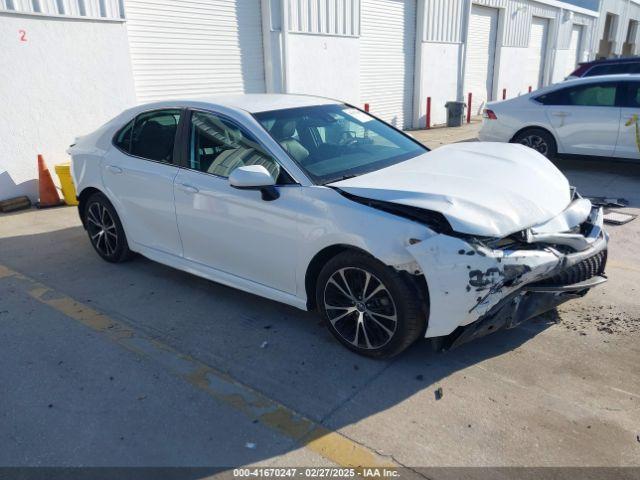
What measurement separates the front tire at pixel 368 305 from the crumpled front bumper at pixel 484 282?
0.15m

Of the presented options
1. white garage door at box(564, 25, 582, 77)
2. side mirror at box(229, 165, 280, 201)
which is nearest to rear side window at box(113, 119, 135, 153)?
side mirror at box(229, 165, 280, 201)

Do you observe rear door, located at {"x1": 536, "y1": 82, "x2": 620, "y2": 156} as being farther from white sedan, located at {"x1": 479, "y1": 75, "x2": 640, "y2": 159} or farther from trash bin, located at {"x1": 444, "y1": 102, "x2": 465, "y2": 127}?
trash bin, located at {"x1": 444, "y1": 102, "x2": 465, "y2": 127}

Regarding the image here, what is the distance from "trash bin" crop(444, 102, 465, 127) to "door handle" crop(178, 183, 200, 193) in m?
13.7

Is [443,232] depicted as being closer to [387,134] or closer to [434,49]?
[387,134]

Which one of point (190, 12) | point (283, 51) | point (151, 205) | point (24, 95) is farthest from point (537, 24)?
point (151, 205)

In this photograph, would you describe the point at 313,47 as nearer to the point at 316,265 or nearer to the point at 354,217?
the point at 316,265

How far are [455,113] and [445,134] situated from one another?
6.77 feet

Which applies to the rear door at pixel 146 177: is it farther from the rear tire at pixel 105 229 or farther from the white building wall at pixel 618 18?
the white building wall at pixel 618 18

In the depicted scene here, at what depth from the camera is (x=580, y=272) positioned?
11.2ft

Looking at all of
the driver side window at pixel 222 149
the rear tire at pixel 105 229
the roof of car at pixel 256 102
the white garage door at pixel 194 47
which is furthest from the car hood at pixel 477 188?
the white garage door at pixel 194 47

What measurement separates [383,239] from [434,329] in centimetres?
61

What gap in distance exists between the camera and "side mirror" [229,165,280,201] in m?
3.46

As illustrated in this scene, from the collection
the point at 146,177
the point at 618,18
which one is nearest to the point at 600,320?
the point at 146,177

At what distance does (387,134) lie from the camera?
4.54 m
